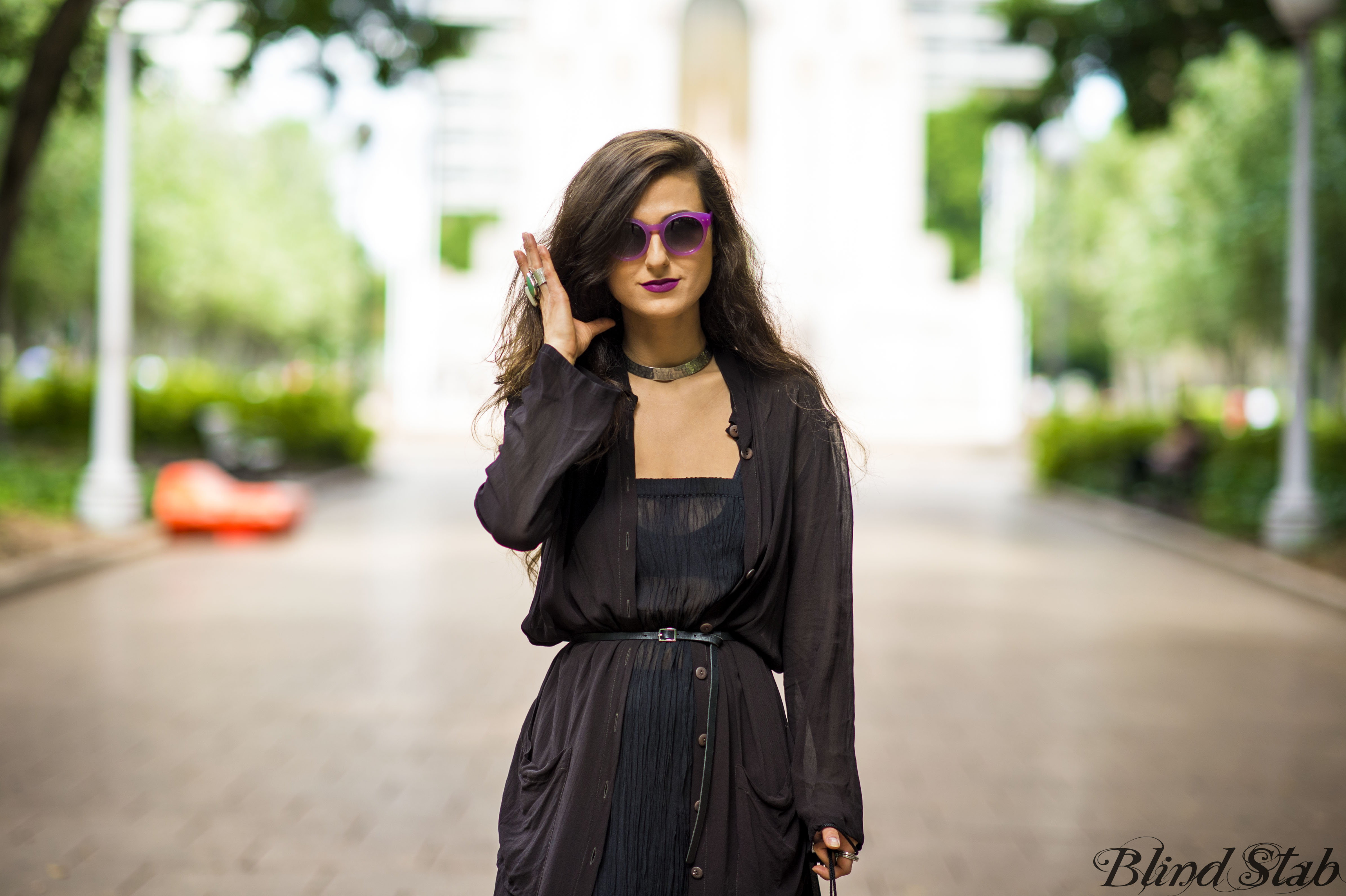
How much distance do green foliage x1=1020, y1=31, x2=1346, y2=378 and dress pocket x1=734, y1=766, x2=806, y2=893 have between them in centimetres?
1424

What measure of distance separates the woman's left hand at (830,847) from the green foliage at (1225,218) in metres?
14.2

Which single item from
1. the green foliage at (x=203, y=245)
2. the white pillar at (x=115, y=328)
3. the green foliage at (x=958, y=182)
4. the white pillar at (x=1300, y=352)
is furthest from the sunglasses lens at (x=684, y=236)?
the green foliage at (x=958, y=182)

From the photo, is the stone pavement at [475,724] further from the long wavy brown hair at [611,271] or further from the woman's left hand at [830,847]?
the woman's left hand at [830,847]

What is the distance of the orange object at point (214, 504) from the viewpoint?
571 inches

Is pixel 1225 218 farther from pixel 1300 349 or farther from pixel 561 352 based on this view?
pixel 561 352

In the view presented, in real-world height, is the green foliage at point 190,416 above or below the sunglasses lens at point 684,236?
below

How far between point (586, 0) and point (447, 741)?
150ft

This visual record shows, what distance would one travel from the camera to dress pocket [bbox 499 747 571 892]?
2.30 metres

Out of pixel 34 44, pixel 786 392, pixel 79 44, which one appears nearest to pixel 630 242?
pixel 786 392

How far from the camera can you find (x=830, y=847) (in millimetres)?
2244

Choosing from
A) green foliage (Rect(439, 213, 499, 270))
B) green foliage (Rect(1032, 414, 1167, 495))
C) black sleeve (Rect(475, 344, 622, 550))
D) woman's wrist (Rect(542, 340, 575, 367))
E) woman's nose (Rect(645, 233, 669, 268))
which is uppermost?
green foliage (Rect(439, 213, 499, 270))

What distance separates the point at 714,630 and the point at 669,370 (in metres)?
Result: 0.46

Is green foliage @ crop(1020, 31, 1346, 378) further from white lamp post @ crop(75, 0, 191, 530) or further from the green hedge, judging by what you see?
white lamp post @ crop(75, 0, 191, 530)

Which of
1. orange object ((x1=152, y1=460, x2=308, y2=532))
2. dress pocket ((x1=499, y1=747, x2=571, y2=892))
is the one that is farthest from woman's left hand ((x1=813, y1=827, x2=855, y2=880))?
orange object ((x1=152, y1=460, x2=308, y2=532))
